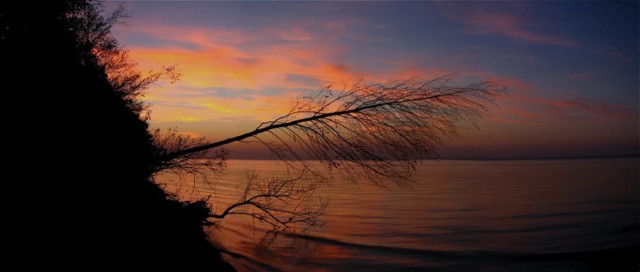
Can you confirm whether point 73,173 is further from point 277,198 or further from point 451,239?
point 451,239

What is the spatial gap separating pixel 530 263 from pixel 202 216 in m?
16.2

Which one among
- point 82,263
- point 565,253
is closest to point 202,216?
point 82,263

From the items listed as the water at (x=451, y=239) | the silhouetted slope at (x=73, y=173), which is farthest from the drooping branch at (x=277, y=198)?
the silhouetted slope at (x=73, y=173)

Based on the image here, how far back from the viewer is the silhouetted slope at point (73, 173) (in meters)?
5.84

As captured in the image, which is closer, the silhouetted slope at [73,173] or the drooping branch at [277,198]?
the silhouetted slope at [73,173]

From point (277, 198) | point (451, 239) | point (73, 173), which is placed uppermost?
point (73, 173)

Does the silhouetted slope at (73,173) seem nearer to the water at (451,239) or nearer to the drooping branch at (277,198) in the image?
the drooping branch at (277,198)

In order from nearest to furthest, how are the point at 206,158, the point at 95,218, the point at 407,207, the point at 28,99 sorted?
the point at 95,218, the point at 28,99, the point at 206,158, the point at 407,207

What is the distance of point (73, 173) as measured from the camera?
21.0 feet

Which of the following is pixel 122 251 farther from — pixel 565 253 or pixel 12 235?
pixel 565 253

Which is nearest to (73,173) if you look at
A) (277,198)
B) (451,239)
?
(277,198)

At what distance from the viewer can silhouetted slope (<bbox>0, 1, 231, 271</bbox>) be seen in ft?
19.2

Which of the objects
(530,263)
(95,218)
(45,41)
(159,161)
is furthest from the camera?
(530,263)

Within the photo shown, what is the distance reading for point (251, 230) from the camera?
2717 cm
